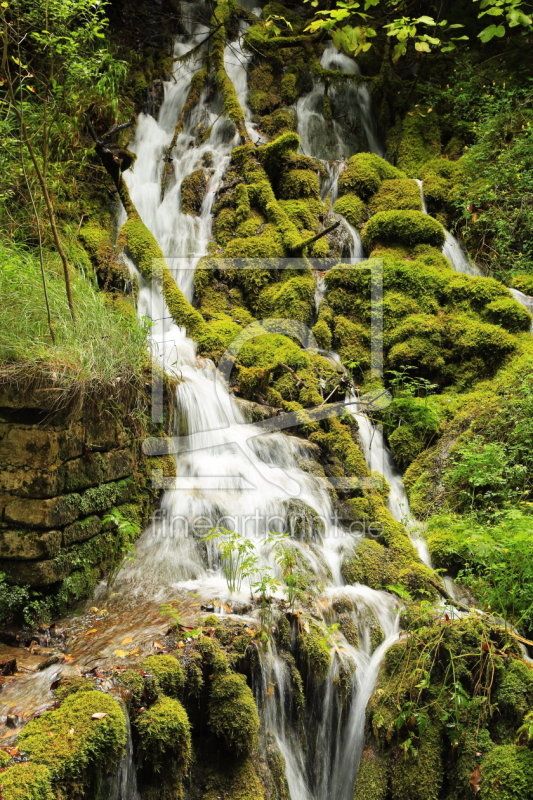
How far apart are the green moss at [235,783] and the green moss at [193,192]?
7.55 m

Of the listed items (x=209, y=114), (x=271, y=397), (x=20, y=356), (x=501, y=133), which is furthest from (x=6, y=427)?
(x=501, y=133)

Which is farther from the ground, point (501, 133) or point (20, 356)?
point (501, 133)

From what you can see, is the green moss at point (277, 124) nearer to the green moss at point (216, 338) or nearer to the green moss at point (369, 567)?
the green moss at point (216, 338)

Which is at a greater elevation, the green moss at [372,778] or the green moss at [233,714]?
the green moss at [233,714]

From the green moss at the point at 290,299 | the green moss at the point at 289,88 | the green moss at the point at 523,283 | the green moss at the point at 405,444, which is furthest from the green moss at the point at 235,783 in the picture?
the green moss at the point at 289,88

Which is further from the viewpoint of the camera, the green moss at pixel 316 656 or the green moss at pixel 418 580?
the green moss at pixel 418 580

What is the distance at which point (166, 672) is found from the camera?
3.11 m

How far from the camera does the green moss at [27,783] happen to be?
2259mm

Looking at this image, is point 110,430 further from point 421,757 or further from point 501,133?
point 501,133

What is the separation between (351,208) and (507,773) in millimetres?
7775

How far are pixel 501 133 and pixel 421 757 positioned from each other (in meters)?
9.63

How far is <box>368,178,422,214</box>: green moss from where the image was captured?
29.7 ft

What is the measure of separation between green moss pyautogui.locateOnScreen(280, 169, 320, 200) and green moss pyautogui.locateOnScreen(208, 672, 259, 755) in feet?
25.0

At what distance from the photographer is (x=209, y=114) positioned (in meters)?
10.4
